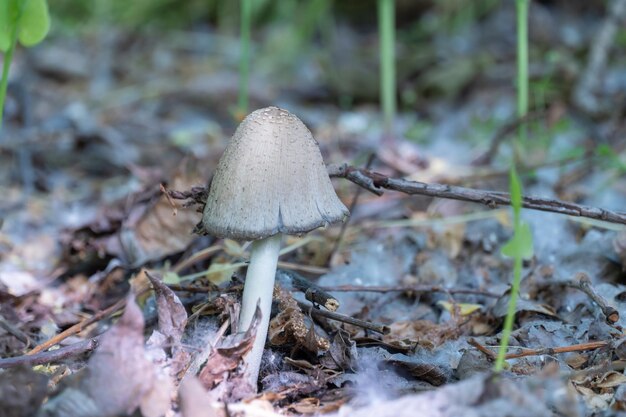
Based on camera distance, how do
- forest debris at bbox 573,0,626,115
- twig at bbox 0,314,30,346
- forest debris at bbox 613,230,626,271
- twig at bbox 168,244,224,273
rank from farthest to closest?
1. forest debris at bbox 573,0,626,115
2. twig at bbox 168,244,224,273
3. forest debris at bbox 613,230,626,271
4. twig at bbox 0,314,30,346

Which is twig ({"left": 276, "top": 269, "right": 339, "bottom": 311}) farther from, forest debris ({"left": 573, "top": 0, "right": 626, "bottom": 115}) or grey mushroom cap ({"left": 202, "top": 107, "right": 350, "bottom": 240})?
forest debris ({"left": 573, "top": 0, "right": 626, "bottom": 115})

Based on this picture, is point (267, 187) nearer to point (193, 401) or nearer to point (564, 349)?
point (193, 401)

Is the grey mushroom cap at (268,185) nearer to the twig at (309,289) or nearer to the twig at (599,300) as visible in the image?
the twig at (309,289)

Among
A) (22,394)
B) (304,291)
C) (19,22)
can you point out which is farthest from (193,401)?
(19,22)

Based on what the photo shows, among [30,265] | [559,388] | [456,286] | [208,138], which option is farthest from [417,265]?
[208,138]

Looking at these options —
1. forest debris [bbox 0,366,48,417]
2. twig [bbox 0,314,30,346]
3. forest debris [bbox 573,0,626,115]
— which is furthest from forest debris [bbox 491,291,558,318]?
forest debris [bbox 573,0,626,115]

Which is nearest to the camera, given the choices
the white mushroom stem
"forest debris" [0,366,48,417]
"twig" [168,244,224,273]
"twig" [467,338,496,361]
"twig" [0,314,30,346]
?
"forest debris" [0,366,48,417]

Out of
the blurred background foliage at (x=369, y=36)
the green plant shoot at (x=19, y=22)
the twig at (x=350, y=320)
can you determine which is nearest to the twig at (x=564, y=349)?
the twig at (x=350, y=320)
